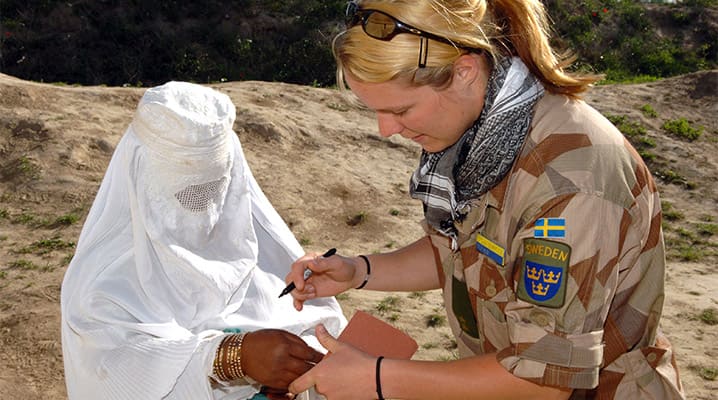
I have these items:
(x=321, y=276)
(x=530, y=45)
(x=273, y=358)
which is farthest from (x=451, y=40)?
(x=273, y=358)

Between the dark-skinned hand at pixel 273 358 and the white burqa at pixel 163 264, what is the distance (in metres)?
0.13

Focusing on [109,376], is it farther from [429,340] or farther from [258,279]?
[429,340]

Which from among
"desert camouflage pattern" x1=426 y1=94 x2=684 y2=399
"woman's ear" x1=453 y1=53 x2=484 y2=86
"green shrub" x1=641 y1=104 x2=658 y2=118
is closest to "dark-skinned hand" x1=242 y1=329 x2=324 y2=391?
"desert camouflage pattern" x1=426 y1=94 x2=684 y2=399

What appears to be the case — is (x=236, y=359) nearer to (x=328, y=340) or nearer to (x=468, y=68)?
(x=328, y=340)

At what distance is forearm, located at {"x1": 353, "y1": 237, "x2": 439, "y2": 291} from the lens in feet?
8.70

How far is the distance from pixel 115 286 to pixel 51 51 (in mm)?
10839

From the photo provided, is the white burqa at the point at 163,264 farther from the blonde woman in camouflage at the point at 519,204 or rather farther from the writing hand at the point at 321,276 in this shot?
the blonde woman in camouflage at the point at 519,204

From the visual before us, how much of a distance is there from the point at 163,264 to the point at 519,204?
146 cm

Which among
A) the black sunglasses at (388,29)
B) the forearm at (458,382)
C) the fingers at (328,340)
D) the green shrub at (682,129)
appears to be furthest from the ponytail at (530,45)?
the green shrub at (682,129)

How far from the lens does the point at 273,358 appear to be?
8.27ft

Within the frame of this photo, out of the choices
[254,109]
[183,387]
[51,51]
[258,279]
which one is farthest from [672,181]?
[51,51]

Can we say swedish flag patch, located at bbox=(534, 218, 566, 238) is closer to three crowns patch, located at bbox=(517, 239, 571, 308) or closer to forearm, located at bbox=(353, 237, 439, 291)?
three crowns patch, located at bbox=(517, 239, 571, 308)

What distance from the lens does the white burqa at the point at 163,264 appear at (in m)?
2.62

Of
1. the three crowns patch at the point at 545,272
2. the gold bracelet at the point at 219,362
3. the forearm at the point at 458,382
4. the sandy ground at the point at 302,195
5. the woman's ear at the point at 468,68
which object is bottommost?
the sandy ground at the point at 302,195
